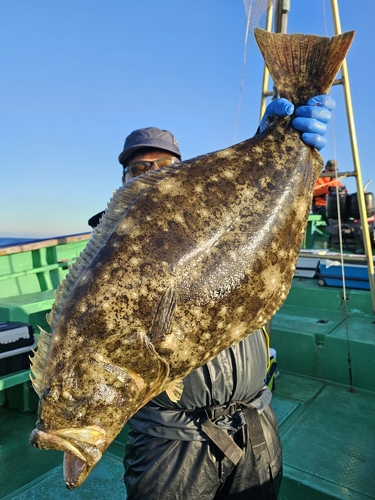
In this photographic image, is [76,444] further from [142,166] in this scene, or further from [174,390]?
[142,166]

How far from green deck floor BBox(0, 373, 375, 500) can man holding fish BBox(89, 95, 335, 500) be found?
956 millimetres

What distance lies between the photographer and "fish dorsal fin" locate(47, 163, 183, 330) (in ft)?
5.95

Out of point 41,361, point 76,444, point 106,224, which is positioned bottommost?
point 76,444

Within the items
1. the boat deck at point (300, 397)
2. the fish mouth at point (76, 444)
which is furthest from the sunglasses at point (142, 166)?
the boat deck at point (300, 397)

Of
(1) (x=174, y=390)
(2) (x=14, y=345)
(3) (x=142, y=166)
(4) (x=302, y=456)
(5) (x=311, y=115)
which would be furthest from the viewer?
(2) (x=14, y=345)

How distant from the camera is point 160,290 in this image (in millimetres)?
1730

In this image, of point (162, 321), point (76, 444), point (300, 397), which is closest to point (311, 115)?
point (162, 321)

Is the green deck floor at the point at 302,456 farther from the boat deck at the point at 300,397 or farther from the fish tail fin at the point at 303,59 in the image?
the fish tail fin at the point at 303,59

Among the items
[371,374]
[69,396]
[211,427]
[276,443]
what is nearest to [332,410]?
[371,374]

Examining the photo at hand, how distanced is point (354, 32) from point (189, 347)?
1.83 meters

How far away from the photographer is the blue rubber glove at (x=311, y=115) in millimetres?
2158

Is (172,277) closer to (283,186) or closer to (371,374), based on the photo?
(283,186)

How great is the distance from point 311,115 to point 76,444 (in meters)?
2.05

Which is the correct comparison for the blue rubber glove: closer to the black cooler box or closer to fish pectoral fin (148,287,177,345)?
fish pectoral fin (148,287,177,345)
